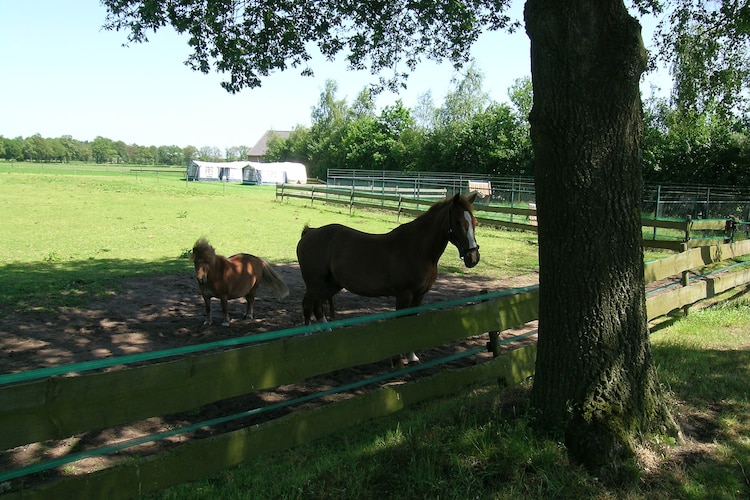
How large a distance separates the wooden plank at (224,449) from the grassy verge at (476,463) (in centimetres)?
14

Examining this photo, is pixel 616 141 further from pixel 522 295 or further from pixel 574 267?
pixel 522 295

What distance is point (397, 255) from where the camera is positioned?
631cm

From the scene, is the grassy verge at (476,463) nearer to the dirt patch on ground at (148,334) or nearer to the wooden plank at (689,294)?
the dirt patch on ground at (148,334)

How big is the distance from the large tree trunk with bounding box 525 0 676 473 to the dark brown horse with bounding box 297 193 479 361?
2.39m

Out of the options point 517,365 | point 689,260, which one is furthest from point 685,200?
point 517,365

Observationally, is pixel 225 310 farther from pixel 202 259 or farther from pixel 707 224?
pixel 707 224

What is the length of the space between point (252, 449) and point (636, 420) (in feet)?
8.26

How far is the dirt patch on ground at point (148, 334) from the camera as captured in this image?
14.3ft

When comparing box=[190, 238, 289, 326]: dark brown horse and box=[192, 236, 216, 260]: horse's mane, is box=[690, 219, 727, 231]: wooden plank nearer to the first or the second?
box=[190, 238, 289, 326]: dark brown horse

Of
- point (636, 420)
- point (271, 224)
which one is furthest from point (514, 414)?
point (271, 224)

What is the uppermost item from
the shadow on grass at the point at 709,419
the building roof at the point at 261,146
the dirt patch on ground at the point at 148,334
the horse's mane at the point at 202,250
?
the building roof at the point at 261,146

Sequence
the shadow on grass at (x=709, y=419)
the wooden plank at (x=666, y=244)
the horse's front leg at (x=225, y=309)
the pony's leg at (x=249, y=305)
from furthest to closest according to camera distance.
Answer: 1. the wooden plank at (x=666, y=244)
2. the pony's leg at (x=249, y=305)
3. the horse's front leg at (x=225, y=309)
4. the shadow on grass at (x=709, y=419)

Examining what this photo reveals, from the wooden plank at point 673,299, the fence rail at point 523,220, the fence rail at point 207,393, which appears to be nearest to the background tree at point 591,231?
the fence rail at point 207,393

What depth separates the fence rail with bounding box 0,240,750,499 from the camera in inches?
97.7
